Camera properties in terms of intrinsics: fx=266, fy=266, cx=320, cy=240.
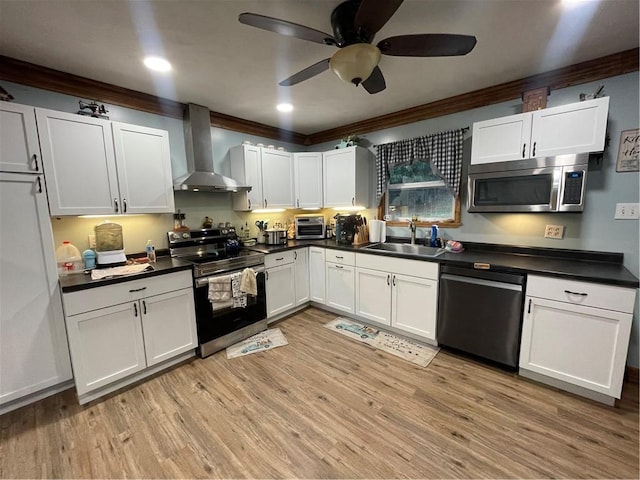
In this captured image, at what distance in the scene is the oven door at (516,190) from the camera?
6.97ft

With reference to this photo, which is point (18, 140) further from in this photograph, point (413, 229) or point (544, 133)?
point (544, 133)

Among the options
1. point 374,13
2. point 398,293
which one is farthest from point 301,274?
point 374,13

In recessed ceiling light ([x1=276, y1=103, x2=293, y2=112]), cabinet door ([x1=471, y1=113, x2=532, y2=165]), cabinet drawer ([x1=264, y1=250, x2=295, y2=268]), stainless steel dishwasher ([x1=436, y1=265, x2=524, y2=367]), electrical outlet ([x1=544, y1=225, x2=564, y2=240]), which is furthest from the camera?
cabinet drawer ([x1=264, y1=250, x2=295, y2=268])

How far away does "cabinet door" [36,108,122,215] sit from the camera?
1.93 metres

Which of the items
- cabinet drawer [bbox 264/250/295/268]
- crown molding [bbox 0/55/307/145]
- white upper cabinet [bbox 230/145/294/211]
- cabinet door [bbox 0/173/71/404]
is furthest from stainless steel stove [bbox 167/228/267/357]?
crown molding [bbox 0/55/307/145]

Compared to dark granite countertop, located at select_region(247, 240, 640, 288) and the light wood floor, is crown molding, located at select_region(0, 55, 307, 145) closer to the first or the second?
dark granite countertop, located at select_region(247, 240, 640, 288)

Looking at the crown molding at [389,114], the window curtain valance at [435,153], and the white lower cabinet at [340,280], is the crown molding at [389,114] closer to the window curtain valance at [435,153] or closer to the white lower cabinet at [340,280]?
the window curtain valance at [435,153]

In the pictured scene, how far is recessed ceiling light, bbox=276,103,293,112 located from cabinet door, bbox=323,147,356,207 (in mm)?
803

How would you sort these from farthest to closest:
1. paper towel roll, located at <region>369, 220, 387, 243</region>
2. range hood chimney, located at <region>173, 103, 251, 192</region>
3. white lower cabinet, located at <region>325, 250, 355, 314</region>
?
paper towel roll, located at <region>369, 220, 387, 243</region>
white lower cabinet, located at <region>325, 250, 355, 314</region>
range hood chimney, located at <region>173, 103, 251, 192</region>

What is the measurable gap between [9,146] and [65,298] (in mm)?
1065

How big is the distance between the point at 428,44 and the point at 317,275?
103 inches

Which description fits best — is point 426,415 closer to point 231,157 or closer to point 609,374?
point 609,374

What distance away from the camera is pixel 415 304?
2.65 m

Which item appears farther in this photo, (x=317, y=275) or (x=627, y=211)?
(x=317, y=275)
